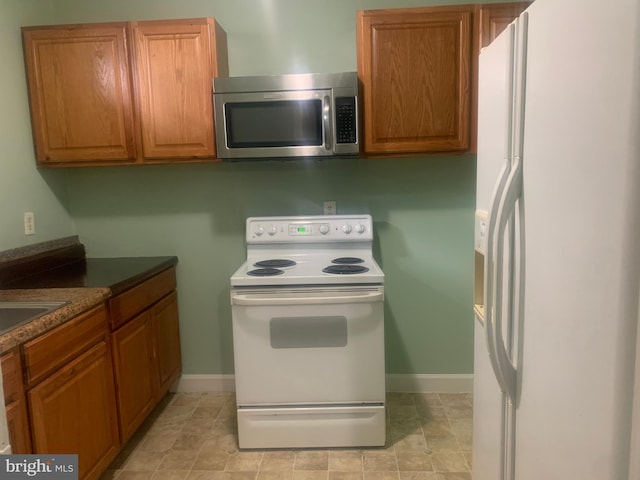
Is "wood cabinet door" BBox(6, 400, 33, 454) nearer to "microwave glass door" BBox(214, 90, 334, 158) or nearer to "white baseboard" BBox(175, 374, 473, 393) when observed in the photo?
"microwave glass door" BBox(214, 90, 334, 158)

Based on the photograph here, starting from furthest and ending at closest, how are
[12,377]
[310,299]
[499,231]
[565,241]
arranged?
[310,299] → [12,377] → [499,231] → [565,241]

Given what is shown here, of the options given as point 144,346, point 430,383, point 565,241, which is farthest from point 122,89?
point 430,383

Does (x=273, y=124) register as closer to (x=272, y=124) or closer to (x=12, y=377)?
(x=272, y=124)

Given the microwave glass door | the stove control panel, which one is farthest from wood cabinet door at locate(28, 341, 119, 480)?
the microwave glass door

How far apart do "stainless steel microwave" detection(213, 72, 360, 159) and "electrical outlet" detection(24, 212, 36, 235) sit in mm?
1072

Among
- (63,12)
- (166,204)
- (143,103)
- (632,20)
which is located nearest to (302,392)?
(166,204)

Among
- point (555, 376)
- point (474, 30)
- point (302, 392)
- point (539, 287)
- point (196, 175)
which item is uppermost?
point (474, 30)

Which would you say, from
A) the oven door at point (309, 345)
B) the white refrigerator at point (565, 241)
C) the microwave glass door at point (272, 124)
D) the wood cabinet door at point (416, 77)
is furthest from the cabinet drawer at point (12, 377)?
the wood cabinet door at point (416, 77)

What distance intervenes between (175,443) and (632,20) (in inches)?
97.0

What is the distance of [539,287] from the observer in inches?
38.7

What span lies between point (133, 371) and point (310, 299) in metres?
0.94

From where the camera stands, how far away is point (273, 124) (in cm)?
226

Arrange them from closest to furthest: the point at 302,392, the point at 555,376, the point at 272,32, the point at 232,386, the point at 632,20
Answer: the point at 632,20
the point at 555,376
the point at 302,392
the point at 272,32
the point at 232,386

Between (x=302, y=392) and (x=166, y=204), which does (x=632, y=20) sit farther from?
(x=166, y=204)
